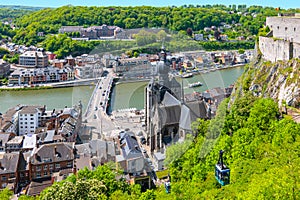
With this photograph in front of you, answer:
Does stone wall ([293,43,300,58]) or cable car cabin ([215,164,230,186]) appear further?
stone wall ([293,43,300,58])

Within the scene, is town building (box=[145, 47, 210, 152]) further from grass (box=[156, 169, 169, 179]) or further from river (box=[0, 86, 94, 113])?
river (box=[0, 86, 94, 113])

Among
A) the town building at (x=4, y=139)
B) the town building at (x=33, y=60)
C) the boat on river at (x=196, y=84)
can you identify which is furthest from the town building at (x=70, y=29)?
the town building at (x=4, y=139)

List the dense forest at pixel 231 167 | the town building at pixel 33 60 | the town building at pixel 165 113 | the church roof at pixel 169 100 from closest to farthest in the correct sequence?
the dense forest at pixel 231 167 → the town building at pixel 165 113 → the church roof at pixel 169 100 → the town building at pixel 33 60

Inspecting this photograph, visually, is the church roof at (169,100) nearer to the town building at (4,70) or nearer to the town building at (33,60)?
the town building at (4,70)

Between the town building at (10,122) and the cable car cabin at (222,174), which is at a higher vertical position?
the cable car cabin at (222,174)

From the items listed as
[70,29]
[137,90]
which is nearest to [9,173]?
[137,90]

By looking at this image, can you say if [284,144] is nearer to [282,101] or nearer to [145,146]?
[282,101]

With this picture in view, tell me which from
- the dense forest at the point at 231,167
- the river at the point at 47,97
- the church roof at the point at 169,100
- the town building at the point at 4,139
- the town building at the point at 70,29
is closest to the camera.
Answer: the dense forest at the point at 231,167

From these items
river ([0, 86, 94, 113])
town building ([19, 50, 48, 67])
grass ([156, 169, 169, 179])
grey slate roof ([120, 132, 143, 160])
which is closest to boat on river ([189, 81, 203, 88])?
river ([0, 86, 94, 113])
